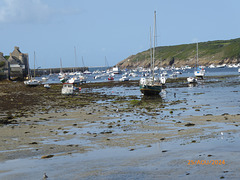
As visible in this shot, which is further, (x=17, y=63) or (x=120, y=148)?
(x=17, y=63)

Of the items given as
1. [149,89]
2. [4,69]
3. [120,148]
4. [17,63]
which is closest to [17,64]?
[17,63]

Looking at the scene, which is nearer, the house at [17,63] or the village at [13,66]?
the village at [13,66]

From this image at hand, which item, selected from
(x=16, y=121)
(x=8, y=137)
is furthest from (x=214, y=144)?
(x=16, y=121)

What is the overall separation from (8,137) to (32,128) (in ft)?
11.0

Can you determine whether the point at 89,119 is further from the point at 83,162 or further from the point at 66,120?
the point at 83,162

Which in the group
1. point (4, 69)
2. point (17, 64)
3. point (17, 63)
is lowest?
point (4, 69)
